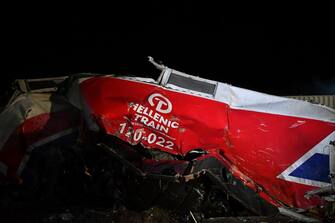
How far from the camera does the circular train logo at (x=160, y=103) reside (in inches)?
165

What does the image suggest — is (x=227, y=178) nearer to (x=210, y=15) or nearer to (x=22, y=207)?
(x=22, y=207)

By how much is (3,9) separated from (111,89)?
12.4m

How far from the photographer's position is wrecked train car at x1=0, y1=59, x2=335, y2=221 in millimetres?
3846

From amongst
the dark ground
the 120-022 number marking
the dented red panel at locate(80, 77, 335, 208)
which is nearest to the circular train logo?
the dented red panel at locate(80, 77, 335, 208)

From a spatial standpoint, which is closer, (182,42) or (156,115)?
(156,115)

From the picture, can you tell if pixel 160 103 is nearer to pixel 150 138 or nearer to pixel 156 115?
pixel 156 115

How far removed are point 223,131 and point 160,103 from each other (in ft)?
2.69

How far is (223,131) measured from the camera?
4.17 metres

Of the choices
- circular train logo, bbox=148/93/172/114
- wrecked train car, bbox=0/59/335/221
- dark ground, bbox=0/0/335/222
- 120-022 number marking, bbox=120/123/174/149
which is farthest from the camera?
dark ground, bbox=0/0/335/222

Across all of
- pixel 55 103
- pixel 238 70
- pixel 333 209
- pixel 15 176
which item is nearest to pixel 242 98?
pixel 333 209

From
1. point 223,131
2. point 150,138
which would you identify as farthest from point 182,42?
point 150,138

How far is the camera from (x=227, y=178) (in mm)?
3713

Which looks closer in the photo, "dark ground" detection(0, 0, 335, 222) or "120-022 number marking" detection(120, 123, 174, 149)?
"120-022 number marking" detection(120, 123, 174, 149)

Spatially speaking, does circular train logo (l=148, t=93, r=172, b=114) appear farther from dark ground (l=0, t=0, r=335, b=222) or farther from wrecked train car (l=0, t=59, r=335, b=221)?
dark ground (l=0, t=0, r=335, b=222)
